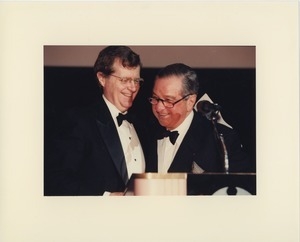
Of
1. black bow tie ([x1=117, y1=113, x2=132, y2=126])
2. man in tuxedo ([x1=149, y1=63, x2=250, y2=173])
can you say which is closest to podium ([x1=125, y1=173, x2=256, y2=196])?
man in tuxedo ([x1=149, y1=63, x2=250, y2=173])

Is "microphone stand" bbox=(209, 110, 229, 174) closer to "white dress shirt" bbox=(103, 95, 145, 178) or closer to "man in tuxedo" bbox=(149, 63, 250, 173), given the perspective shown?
"man in tuxedo" bbox=(149, 63, 250, 173)

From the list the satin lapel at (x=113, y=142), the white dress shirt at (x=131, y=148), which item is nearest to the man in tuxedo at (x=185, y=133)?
the white dress shirt at (x=131, y=148)

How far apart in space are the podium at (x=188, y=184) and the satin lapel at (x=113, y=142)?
0.10m

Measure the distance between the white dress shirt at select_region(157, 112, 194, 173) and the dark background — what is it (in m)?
0.18

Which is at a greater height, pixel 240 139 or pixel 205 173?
pixel 240 139

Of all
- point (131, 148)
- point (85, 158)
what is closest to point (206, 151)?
point (131, 148)

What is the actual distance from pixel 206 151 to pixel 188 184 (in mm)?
243

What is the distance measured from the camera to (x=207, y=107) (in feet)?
11.6
